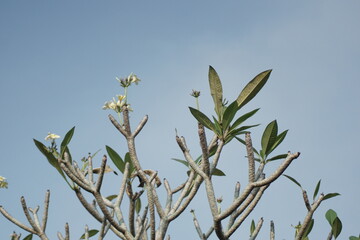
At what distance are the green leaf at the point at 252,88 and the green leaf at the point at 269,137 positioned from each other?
0.67ft

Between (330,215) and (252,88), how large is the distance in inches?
46.9

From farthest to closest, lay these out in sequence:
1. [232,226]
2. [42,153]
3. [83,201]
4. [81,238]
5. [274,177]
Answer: [81,238], [42,153], [83,201], [232,226], [274,177]

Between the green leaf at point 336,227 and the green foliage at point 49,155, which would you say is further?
the green leaf at point 336,227

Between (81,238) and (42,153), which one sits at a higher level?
(42,153)

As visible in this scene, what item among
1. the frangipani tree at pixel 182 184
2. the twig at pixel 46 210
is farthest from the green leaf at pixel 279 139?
the twig at pixel 46 210

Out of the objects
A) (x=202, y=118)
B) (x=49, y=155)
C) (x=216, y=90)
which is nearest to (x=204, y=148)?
(x=202, y=118)

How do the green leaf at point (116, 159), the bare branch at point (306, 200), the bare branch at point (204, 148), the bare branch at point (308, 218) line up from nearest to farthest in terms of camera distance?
the bare branch at point (204, 148) < the bare branch at point (308, 218) < the bare branch at point (306, 200) < the green leaf at point (116, 159)

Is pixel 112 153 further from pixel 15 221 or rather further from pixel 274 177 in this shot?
pixel 274 177

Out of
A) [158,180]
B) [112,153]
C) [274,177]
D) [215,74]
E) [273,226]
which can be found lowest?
[273,226]

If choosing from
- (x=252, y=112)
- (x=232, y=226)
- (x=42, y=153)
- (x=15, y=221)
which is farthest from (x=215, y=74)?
(x=15, y=221)

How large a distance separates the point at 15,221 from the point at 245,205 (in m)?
1.33

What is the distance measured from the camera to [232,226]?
242cm

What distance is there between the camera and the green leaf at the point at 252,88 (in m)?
2.75

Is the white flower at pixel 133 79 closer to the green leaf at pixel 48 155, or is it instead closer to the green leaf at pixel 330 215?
the green leaf at pixel 48 155
